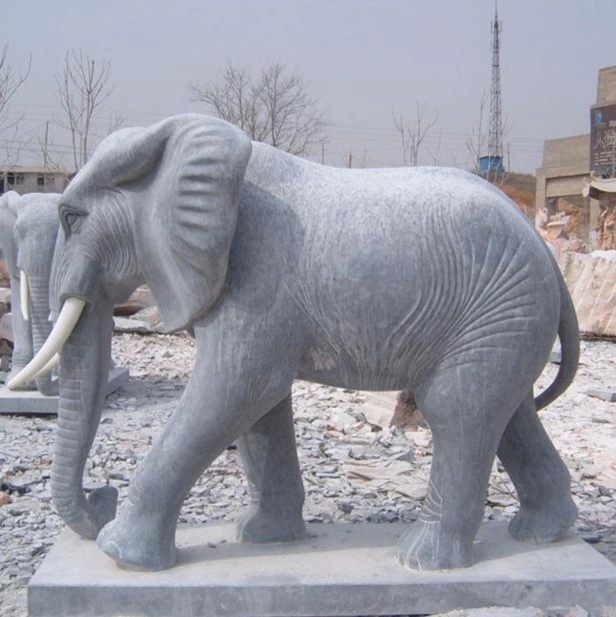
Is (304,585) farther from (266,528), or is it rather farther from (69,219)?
(69,219)

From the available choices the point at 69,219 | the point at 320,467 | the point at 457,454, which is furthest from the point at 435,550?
the point at 320,467

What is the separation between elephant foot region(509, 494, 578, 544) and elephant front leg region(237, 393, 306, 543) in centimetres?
76

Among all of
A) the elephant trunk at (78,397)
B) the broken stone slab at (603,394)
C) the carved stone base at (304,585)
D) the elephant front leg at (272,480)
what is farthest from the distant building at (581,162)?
the elephant trunk at (78,397)

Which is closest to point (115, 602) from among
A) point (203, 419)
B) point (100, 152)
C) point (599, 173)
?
point (203, 419)

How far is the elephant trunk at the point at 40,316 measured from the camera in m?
5.92

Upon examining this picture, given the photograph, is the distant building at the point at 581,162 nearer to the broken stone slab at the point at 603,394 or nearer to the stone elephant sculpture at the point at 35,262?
the broken stone slab at the point at 603,394

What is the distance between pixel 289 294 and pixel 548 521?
4.00 ft

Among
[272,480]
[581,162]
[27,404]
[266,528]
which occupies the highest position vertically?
[581,162]

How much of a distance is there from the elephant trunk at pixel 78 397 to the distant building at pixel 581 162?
23894mm

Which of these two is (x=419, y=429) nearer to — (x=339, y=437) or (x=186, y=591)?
(x=339, y=437)

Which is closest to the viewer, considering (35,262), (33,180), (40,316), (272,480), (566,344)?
(566,344)

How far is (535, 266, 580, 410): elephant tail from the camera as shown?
2.79 meters

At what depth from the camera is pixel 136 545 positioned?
258 centimetres

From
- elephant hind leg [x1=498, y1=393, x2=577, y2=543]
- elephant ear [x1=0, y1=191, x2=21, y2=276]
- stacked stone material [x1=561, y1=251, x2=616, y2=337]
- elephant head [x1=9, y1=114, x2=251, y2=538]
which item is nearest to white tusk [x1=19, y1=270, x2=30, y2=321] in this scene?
elephant ear [x1=0, y1=191, x2=21, y2=276]
